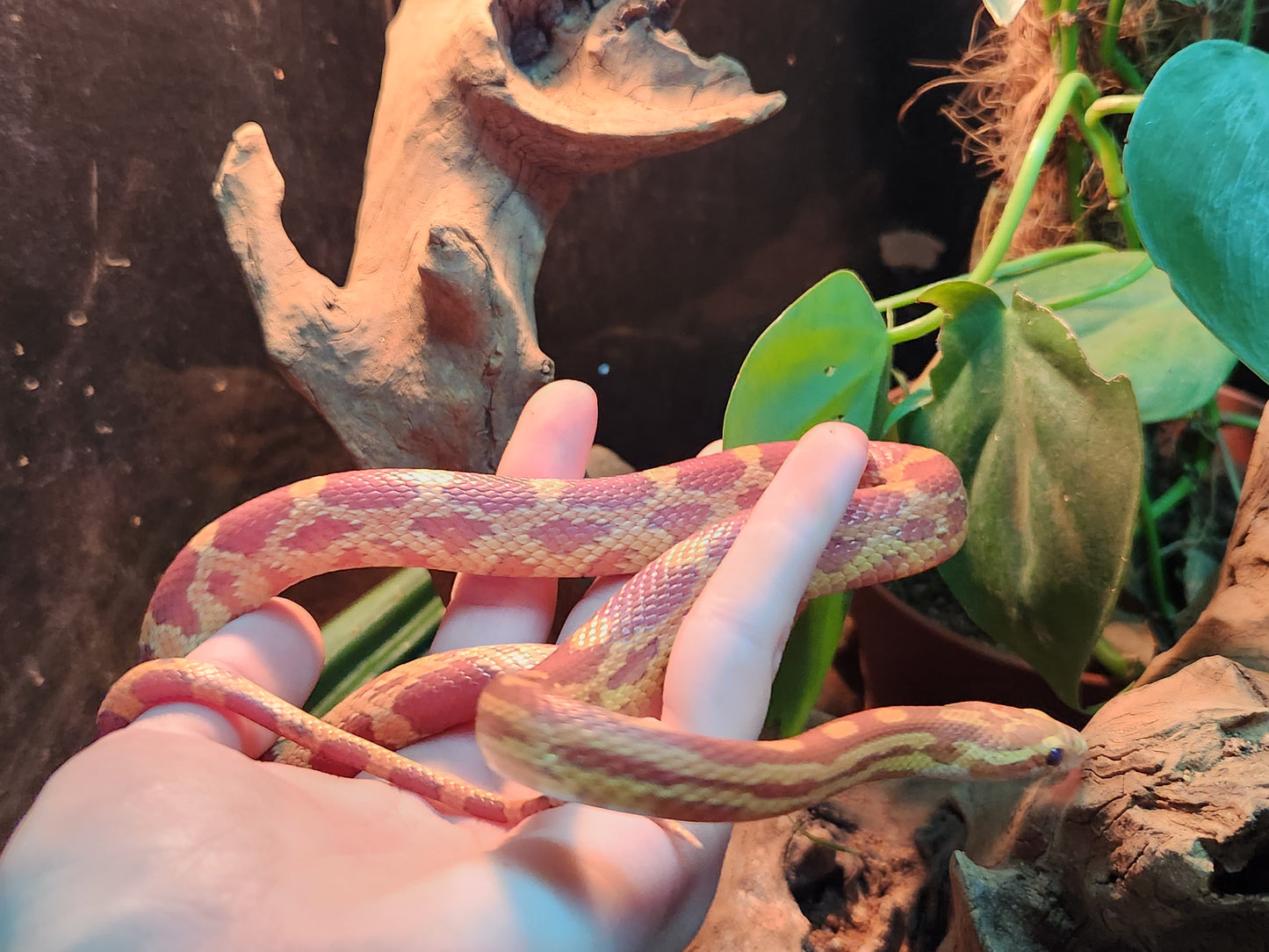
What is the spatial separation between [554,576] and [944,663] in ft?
3.52

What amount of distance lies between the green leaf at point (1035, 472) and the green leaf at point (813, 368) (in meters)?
0.17

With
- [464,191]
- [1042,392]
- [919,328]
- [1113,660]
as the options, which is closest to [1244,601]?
[1113,660]

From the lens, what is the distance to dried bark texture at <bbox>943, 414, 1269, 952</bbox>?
1.00 meters

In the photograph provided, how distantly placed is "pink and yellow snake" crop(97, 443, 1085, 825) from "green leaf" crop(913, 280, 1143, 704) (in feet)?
0.33

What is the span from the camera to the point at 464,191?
1792 millimetres

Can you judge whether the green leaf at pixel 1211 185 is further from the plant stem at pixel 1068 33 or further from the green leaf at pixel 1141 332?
the plant stem at pixel 1068 33

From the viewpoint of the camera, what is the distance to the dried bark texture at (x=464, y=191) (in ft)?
5.34

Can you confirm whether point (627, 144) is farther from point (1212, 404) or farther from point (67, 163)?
point (1212, 404)

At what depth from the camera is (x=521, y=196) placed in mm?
1865

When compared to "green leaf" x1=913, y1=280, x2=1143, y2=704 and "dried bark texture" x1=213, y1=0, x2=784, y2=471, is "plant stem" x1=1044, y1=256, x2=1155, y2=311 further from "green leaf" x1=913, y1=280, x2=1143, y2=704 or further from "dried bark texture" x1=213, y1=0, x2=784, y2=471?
"dried bark texture" x1=213, y1=0, x2=784, y2=471

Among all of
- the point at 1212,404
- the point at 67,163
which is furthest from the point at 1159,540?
the point at 67,163

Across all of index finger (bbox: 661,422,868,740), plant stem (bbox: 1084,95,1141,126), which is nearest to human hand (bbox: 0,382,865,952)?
index finger (bbox: 661,422,868,740)

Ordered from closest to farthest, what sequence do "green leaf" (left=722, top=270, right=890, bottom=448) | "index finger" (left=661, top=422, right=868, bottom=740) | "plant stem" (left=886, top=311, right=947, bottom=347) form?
"index finger" (left=661, top=422, right=868, bottom=740)
"green leaf" (left=722, top=270, right=890, bottom=448)
"plant stem" (left=886, top=311, right=947, bottom=347)

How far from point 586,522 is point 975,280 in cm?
98
